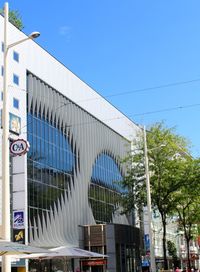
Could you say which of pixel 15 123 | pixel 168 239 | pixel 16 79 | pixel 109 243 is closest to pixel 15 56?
pixel 16 79

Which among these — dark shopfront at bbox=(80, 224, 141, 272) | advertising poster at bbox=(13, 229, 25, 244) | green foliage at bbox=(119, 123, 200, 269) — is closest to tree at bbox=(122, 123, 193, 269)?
green foliage at bbox=(119, 123, 200, 269)

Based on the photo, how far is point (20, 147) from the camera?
846 inches

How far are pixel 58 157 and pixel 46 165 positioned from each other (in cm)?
271

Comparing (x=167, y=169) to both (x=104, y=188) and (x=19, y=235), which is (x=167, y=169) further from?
(x=19, y=235)

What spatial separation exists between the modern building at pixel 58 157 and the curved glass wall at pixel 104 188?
95 mm

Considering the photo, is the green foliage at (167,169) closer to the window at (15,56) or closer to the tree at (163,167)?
the tree at (163,167)

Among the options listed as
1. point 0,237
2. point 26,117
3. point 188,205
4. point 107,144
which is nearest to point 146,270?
point 188,205


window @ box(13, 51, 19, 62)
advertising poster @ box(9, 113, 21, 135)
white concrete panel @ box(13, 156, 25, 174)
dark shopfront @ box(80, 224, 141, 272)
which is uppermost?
window @ box(13, 51, 19, 62)

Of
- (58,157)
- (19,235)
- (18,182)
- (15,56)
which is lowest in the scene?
(19,235)

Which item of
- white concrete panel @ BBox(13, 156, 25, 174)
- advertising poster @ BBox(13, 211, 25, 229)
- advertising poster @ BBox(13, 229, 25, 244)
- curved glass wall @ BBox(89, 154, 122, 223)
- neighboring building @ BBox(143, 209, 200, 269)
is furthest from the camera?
neighboring building @ BBox(143, 209, 200, 269)

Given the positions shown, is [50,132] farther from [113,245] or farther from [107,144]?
[107,144]

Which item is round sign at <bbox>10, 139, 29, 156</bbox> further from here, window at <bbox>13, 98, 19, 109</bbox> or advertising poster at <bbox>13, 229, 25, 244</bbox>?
window at <bbox>13, 98, 19, 109</bbox>

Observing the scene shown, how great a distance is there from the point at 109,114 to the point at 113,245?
17.0 m

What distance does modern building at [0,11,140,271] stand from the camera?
37281 millimetres
